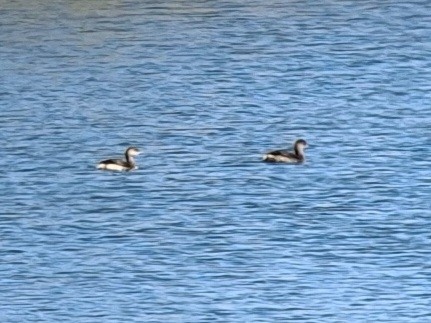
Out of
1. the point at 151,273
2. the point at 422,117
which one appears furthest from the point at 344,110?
the point at 151,273

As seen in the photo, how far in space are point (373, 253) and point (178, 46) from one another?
24.0 feet

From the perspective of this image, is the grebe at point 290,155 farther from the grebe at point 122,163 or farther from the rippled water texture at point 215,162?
Answer: the grebe at point 122,163

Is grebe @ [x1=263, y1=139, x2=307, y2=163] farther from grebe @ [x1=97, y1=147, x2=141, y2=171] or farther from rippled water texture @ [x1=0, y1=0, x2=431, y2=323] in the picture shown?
grebe @ [x1=97, y1=147, x2=141, y2=171]

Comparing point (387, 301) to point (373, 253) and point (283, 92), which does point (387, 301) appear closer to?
point (373, 253)

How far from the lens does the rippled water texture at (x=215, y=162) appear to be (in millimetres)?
13047

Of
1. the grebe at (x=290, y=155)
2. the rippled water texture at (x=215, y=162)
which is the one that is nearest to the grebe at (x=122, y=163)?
the rippled water texture at (x=215, y=162)

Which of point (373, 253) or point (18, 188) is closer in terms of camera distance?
point (373, 253)

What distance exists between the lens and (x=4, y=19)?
22.0 m

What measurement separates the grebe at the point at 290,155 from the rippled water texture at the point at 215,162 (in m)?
0.10

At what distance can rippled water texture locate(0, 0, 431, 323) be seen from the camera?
1305cm

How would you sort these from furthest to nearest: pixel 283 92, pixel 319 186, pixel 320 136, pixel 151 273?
pixel 283 92, pixel 320 136, pixel 319 186, pixel 151 273

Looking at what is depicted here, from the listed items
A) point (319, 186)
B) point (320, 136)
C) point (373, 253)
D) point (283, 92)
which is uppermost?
point (283, 92)

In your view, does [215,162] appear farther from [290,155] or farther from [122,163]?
[122,163]

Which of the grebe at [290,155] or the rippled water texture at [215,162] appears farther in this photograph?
the grebe at [290,155]
